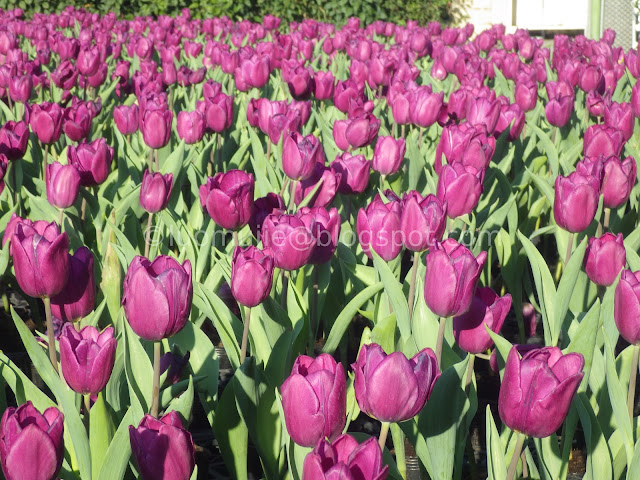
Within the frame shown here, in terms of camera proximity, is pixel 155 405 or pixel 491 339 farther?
pixel 491 339

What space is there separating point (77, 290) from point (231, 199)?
41 centimetres

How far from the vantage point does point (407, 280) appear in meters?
1.83

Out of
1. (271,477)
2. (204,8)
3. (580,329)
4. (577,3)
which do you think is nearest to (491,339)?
(580,329)

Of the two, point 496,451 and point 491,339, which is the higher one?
point 491,339

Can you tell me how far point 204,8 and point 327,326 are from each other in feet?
27.6

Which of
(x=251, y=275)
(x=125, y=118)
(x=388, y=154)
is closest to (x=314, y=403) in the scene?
(x=251, y=275)

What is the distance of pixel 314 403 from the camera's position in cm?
96

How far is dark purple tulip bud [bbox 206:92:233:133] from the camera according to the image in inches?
105

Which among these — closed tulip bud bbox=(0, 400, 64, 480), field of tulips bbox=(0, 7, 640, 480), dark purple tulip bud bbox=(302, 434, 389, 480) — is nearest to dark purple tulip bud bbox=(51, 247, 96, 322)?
field of tulips bbox=(0, 7, 640, 480)

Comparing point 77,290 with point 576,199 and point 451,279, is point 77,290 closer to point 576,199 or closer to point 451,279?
point 451,279

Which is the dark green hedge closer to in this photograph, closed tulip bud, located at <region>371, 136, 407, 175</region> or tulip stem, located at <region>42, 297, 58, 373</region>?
closed tulip bud, located at <region>371, 136, 407, 175</region>

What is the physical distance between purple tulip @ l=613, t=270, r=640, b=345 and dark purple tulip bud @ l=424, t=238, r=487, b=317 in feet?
0.73

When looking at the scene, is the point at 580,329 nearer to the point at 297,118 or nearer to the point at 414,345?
the point at 414,345

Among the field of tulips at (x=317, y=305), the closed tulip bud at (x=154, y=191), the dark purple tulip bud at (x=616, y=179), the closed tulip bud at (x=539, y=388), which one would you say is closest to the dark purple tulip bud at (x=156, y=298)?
the field of tulips at (x=317, y=305)
